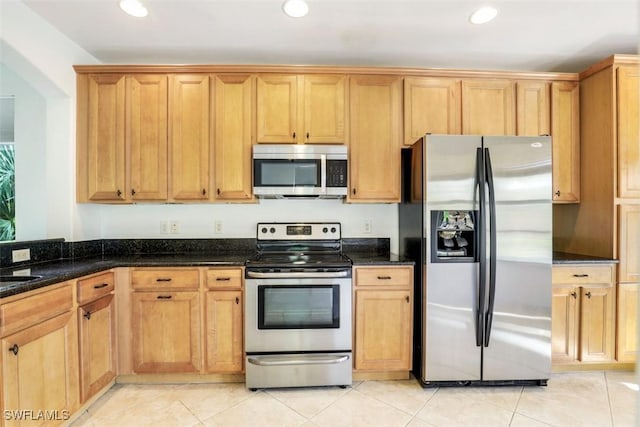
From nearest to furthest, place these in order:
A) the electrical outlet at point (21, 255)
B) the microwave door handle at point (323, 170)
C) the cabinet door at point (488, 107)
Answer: the electrical outlet at point (21, 255) < the microwave door handle at point (323, 170) < the cabinet door at point (488, 107)

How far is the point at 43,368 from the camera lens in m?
1.54

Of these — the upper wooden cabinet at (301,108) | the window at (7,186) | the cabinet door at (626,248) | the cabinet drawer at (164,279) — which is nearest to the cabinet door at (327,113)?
the upper wooden cabinet at (301,108)

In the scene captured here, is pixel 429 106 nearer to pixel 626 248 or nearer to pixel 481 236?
pixel 481 236

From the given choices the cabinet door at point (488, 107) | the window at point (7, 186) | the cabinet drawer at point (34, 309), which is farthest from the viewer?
the window at point (7, 186)

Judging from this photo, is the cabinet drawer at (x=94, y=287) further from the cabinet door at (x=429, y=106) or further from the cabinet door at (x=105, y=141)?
the cabinet door at (x=429, y=106)

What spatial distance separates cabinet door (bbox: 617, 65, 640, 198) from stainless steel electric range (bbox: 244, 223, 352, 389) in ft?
7.35

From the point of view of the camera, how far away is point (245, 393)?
2.11 metres

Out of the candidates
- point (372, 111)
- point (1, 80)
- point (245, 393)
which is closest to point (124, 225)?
point (1, 80)

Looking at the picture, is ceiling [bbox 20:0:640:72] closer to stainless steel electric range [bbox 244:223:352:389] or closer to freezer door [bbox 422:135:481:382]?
freezer door [bbox 422:135:481:382]

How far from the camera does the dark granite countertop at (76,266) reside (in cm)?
149

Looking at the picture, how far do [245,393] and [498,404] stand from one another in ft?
5.72

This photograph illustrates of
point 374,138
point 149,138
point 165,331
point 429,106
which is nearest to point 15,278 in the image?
point 165,331

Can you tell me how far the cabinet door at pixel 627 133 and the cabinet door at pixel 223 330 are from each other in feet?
10.1

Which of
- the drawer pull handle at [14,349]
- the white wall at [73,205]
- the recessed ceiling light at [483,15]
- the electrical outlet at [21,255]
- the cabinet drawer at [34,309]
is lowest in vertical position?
the drawer pull handle at [14,349]
